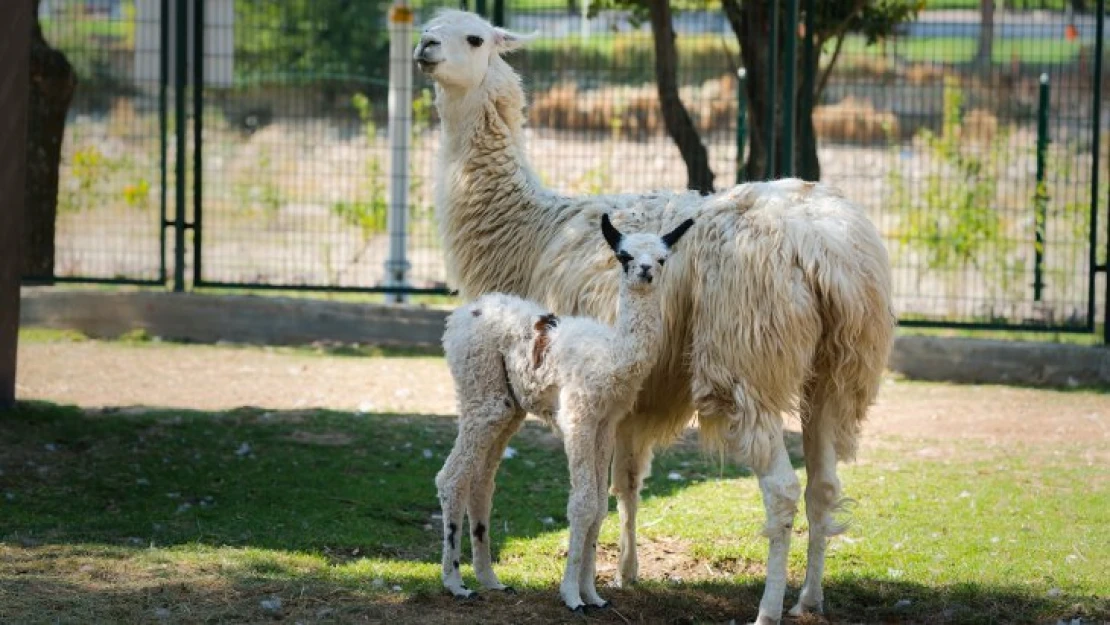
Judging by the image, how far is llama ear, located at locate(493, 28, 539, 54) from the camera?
7332 millimetres

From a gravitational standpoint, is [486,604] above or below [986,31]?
below

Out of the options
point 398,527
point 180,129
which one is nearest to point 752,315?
point 398,527

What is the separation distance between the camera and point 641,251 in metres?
5.61

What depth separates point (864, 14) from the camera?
505 inches

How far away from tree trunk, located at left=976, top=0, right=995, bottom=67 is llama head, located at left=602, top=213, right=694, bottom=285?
7.84m

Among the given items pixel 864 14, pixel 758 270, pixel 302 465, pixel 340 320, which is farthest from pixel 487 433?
pixel 864 14

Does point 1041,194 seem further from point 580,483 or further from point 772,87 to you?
point 580,483

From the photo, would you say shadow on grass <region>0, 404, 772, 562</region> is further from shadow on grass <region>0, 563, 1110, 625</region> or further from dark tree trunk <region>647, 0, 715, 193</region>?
dark tree trunk <region>647, 0, 715, 193</region>

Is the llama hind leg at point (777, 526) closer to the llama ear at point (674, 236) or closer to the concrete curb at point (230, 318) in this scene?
the llama ear at point (674, 236)

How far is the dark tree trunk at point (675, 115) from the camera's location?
41.2 ft

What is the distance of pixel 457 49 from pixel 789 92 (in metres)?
5.08

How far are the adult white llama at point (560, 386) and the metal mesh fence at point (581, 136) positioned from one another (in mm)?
6465

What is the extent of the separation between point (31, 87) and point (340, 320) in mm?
2986

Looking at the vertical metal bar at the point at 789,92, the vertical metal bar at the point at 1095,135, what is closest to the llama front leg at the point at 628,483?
the vertical metal bar at the point at 789,92
